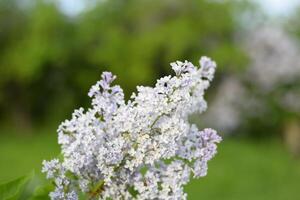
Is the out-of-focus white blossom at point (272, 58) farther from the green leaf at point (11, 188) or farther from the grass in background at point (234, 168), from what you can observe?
the green leaf at point (11, 188)

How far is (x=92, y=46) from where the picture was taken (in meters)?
14.7

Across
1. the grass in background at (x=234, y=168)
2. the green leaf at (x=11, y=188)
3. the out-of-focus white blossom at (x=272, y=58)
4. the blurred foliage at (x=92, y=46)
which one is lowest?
the green leaf at (x=11, y=188)

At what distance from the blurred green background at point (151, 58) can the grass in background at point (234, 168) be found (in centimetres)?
10

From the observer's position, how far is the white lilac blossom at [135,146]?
176cm

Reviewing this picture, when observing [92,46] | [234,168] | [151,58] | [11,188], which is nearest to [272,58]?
[151,58]

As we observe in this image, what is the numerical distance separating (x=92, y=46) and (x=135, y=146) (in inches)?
512

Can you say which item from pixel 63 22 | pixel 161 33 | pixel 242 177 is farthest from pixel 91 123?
pixel 63 22

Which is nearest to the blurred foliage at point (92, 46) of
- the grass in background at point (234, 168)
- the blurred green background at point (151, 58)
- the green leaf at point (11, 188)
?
the blurred green background at point (151, 58)

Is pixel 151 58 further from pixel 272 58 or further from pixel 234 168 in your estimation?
pixel 234 168

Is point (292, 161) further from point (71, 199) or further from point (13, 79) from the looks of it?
point (71, 199)

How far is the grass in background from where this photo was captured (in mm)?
8523

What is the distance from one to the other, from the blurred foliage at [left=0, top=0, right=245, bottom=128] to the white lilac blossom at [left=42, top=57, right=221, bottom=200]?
1140cm

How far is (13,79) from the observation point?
15133mm

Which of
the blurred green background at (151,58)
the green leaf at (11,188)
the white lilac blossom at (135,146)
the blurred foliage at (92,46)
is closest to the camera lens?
the white lilac blossom at (135,146)
